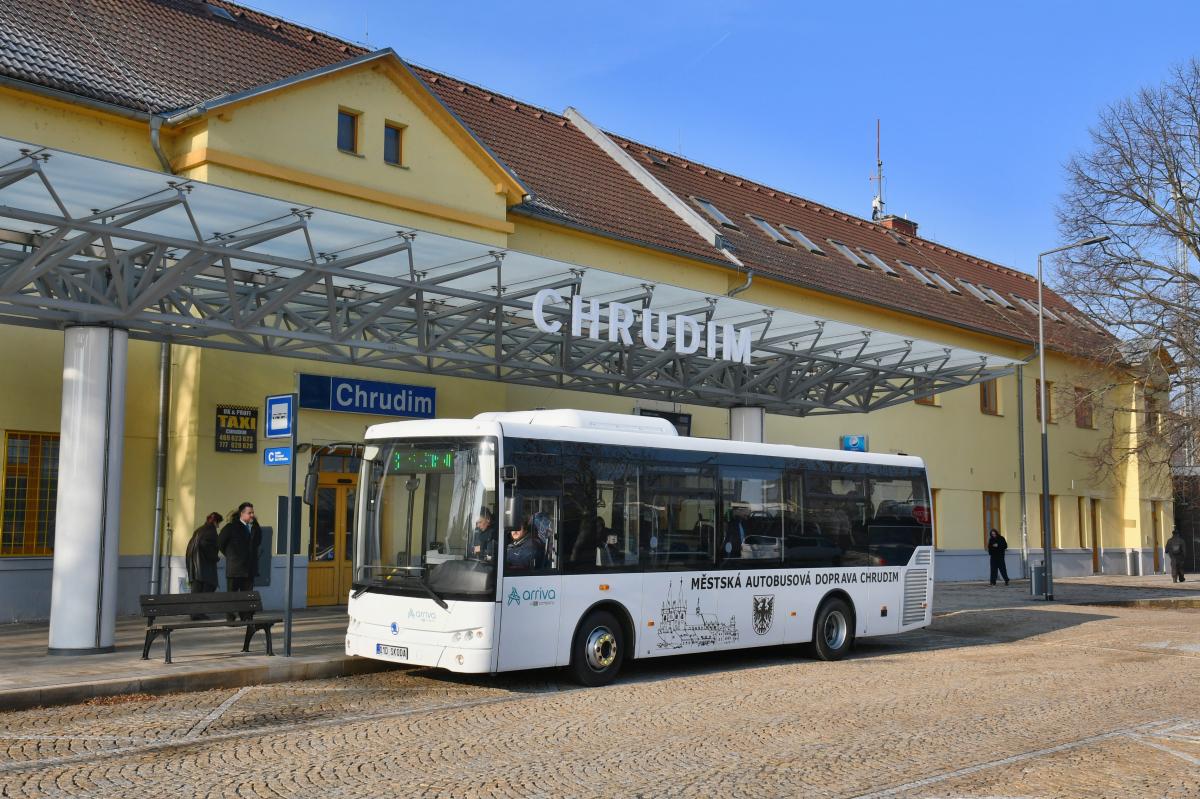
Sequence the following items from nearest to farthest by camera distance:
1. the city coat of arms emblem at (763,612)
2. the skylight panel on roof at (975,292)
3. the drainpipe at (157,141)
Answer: the city coat of arms emblem at (763,612) → the drainpipe at (157,141) → the skylight panel on roof at (975,292)

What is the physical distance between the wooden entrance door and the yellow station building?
1.4 inches

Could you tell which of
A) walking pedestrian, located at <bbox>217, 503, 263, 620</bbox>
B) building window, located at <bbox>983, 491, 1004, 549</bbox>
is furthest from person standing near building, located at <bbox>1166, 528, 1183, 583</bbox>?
walking pedestrian, located at <bbox>217, 503, 263, 620</bbox>

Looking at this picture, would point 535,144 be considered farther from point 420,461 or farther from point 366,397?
point 420,461

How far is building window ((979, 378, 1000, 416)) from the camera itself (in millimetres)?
38312

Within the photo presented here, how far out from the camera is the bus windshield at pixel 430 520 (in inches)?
466

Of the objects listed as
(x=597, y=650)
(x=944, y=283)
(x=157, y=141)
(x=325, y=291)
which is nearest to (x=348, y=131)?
(x=157, y=141)

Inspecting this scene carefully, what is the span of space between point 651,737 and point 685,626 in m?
4.39

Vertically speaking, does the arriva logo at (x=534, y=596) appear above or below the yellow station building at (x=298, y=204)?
below

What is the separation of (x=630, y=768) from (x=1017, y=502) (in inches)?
1315

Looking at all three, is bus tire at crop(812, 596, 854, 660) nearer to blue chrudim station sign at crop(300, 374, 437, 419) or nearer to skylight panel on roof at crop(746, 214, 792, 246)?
blue chrudim station sign at crop(300, 374, 437, 419)

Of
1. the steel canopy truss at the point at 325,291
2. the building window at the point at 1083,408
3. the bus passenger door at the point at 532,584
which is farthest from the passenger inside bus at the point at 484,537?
the building window at the point at 1083,408

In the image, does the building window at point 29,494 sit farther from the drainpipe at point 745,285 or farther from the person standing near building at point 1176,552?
the person standing near building at point 1176,552

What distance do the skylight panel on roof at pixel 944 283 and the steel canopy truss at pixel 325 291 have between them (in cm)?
1699

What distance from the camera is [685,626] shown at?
45.1ft
